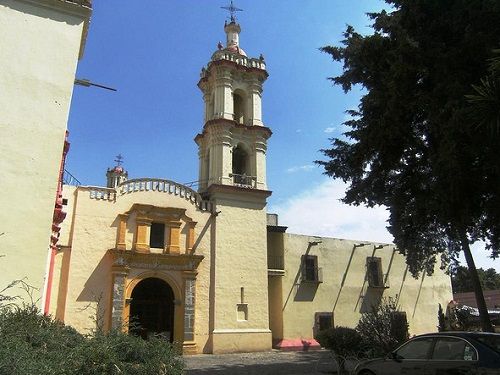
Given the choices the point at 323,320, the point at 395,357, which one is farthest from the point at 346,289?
the point at 395,357

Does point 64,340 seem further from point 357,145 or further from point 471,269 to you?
point 471,269

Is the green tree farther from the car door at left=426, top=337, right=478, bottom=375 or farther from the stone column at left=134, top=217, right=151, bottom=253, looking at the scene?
the stone column at left=134, top=217, right=151, bottom=253

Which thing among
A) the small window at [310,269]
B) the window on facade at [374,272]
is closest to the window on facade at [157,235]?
the small window at [310,269]

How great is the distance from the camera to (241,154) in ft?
82.4

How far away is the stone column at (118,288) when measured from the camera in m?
18.7

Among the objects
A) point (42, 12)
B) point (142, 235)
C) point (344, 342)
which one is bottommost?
point (344, 342)

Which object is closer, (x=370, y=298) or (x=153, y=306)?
(x=153, y=306)

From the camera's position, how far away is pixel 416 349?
313 inches

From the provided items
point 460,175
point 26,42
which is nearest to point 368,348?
point 460,175

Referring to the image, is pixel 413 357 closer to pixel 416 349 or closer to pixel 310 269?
pixel 416 349

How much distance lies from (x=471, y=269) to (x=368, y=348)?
4.92 m

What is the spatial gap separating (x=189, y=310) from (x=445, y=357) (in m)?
14.5

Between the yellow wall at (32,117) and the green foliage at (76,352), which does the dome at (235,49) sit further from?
the green foliage at (76,352)

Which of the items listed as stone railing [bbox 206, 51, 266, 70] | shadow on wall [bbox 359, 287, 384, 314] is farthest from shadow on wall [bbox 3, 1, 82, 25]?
shadow on wall [bbox 359, 287, 384, 314]
